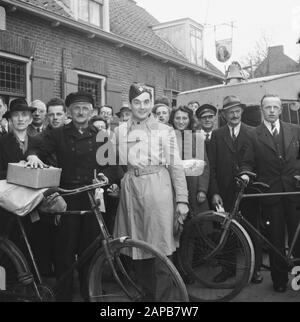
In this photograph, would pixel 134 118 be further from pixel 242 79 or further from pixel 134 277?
pixel 242 79

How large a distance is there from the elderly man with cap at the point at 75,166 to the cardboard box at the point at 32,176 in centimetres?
24

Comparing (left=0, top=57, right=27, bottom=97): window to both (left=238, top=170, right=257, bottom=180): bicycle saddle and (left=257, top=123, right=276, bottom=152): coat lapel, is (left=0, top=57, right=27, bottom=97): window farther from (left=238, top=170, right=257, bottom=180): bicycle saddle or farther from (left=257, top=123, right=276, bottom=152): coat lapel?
(left=238, top=170, right=257, bottom=180): bicycle saddle

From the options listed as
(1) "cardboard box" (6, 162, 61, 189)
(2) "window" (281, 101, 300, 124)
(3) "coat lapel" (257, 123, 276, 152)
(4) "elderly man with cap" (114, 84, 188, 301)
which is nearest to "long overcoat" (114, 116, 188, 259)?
(4) "elderly man with cap" (114, 84, 188, 301)

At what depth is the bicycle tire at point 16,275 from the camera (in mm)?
3396

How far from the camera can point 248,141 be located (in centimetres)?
439

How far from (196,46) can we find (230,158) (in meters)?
13.0

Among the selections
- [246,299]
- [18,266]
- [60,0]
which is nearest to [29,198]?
[18,266]

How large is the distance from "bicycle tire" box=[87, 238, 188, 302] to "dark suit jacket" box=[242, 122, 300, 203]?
1477mm

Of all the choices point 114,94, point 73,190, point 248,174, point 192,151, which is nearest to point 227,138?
point 192,151

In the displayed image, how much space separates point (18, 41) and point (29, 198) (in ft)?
20.2

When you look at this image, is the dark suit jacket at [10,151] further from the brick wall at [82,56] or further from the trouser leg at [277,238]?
the brick wall at [82,56]

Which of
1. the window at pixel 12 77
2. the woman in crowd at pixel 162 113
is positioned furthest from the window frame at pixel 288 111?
the window at pixel 12 77

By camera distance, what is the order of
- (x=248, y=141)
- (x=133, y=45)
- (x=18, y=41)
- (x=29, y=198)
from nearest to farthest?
(x=29, y=198) < (x=248, y=141) < (x=18, y=41) < (x=133, y=45)

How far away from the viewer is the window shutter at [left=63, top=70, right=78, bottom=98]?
382 inches
